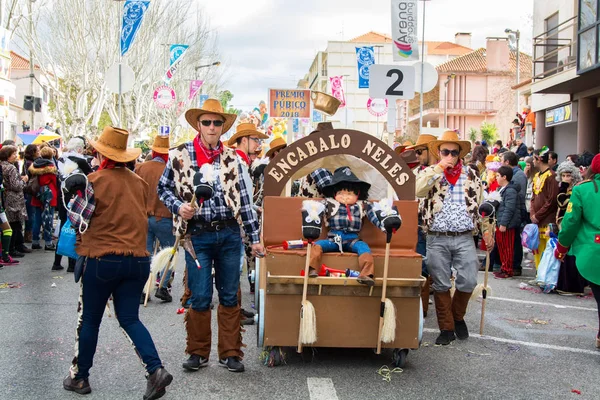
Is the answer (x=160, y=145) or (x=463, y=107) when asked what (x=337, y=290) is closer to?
(x=160, y=145)

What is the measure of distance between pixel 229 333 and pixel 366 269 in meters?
1.24

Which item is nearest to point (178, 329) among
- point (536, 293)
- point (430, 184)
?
point (430, 184)

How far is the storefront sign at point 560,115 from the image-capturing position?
22.7 meters

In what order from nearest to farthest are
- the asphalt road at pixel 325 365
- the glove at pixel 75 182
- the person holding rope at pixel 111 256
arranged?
the glove at pixel 75 182 < the person holding rope at pixel 111 256 < the asphalt road at pixel 325 365

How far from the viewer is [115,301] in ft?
16.9

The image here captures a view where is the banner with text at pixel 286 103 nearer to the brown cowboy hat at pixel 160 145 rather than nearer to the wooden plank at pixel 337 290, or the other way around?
the brown cowboy hat at pixel 160 145

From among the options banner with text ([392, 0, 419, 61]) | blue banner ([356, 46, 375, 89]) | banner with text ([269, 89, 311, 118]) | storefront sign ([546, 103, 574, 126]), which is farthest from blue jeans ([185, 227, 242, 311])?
storefront sign ([546, 103, 574, 126])

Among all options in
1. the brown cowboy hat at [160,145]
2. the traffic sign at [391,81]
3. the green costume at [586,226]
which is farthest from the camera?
the traffic sign at [391,81]

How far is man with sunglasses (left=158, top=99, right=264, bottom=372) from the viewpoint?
5.68m

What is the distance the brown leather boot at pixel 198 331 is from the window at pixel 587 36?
14040 mm


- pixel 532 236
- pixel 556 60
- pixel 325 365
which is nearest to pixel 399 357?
pixel 325 365

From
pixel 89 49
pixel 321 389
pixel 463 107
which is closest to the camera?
pixel 321 389

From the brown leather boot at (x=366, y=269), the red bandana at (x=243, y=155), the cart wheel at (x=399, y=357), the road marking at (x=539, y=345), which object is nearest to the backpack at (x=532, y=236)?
the road marking at (x=539, y=345)

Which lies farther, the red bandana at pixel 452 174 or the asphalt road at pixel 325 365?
the red bandana at pixel 452 174
